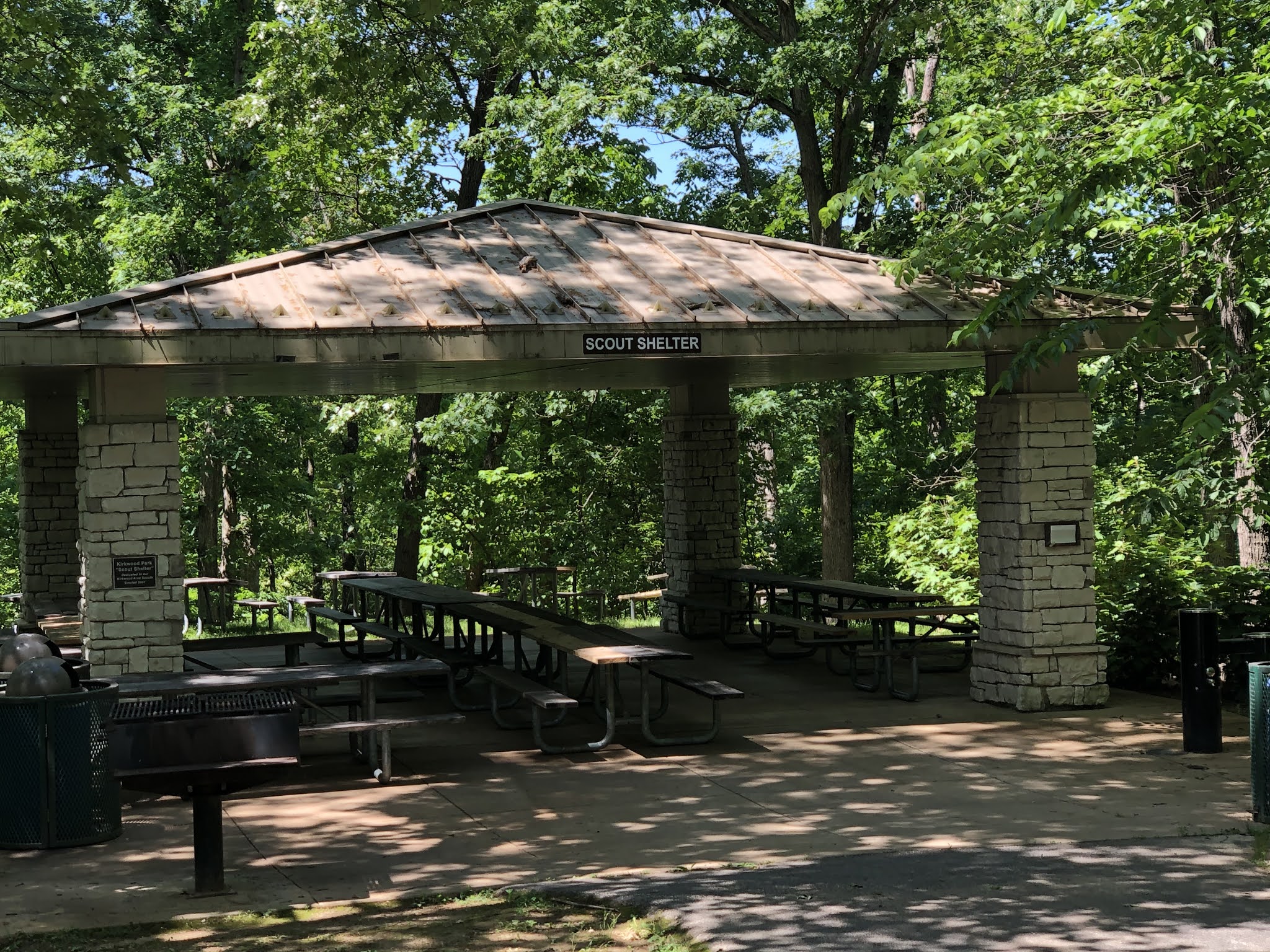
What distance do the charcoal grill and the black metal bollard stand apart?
5.80m

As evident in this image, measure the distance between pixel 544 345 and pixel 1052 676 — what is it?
4.84 m

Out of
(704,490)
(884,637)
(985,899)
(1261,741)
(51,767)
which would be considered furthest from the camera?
(704,490)

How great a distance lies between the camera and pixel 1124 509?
1275 centimetres

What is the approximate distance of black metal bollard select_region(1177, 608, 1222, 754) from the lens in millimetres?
8992

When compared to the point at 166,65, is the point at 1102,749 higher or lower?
lower

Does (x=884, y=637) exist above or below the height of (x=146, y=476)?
below

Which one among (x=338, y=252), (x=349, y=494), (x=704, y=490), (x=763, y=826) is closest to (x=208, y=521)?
(x=349, y=494)

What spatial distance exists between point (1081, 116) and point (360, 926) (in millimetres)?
8903

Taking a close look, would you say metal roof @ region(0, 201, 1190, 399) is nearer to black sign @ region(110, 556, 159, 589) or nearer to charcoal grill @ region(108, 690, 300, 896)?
→ black sign @ region(110, 556, 159, 589)

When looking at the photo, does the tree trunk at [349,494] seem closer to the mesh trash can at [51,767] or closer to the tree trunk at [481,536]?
the tree trunk at [481,536]

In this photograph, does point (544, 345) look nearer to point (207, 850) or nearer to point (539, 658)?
point (539, 658)

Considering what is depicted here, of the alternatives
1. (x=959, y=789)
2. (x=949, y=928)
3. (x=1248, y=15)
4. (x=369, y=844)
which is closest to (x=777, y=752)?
(x=959, y=789)

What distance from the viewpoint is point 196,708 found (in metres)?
6.26

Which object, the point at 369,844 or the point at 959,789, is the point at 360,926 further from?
the point at 959,789
